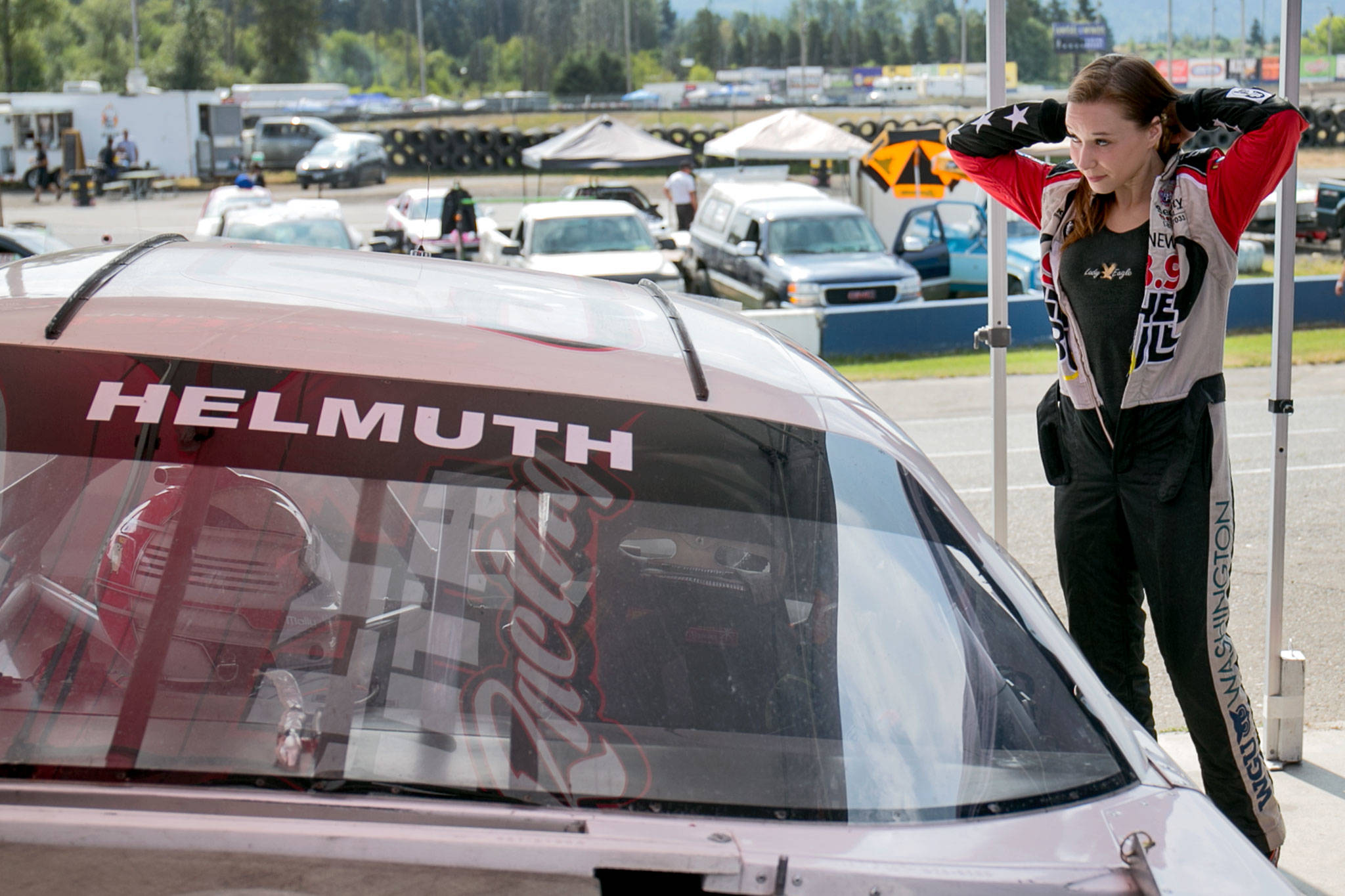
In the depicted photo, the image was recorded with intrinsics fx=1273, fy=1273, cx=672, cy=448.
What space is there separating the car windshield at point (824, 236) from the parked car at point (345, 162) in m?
25.6

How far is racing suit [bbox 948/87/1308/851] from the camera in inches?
108

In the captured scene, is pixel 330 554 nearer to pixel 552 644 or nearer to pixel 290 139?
pixel 552 644

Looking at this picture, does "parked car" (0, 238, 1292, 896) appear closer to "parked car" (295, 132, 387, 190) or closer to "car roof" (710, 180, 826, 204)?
"car roof" (710, 180, 826, 204)

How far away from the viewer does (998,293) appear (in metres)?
3.96

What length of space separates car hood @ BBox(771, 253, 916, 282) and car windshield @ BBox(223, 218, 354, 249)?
5769 mm

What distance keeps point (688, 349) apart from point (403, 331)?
0.46 metres

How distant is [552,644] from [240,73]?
100m

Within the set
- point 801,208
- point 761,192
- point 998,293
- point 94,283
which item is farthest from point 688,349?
point 761,192

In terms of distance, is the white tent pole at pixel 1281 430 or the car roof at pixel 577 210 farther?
the car roof at pixel 577 210

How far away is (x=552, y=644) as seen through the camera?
1.84m

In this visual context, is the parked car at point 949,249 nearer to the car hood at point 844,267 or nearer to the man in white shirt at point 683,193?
the car hood at point 844,267

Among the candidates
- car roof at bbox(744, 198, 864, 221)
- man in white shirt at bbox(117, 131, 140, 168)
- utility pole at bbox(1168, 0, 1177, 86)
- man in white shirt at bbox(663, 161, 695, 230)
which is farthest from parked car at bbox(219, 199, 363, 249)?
man in white shirt at bbox(117, 131, 140, 168)

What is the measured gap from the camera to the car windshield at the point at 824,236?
57.6 ft

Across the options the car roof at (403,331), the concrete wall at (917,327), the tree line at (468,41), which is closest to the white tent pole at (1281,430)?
the car roof at (403,331)
